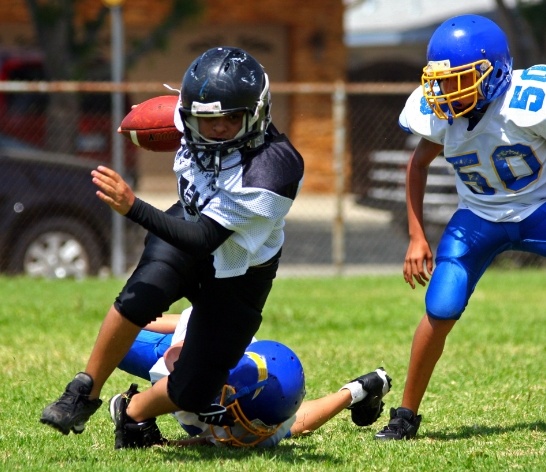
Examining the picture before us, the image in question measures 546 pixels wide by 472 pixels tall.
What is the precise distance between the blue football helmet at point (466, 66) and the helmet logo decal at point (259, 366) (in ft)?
4.10

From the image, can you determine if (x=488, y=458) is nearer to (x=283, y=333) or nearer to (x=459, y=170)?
(x=459, y=170)

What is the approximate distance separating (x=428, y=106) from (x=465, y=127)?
0.66 ft

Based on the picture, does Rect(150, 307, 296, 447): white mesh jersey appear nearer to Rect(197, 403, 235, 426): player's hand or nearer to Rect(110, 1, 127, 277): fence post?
Rect(197, 403, 235, 426): player's hand

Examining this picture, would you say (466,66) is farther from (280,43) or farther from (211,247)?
(280,43)

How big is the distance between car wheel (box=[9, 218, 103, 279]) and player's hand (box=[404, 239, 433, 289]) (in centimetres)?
597

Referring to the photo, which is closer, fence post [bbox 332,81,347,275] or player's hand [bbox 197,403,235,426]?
player's hand [bbox 197,403,235,426]

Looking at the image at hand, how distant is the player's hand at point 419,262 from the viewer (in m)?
4.89

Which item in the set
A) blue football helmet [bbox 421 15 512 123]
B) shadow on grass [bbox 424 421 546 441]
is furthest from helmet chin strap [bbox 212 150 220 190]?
shadow on grass [bbox 424 421 546 441]

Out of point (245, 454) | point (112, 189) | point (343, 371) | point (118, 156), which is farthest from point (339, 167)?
point (112, 189)

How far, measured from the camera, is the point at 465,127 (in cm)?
477

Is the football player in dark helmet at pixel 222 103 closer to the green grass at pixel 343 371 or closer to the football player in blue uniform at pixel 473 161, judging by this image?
the football player in blue uniform at pixel 473 161

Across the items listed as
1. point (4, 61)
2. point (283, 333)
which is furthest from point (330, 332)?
point (4, 61)

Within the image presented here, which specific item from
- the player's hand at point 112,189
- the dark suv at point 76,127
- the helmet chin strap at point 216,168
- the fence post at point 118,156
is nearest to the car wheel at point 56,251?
the fence post at point 118,156

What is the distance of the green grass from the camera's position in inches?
168
